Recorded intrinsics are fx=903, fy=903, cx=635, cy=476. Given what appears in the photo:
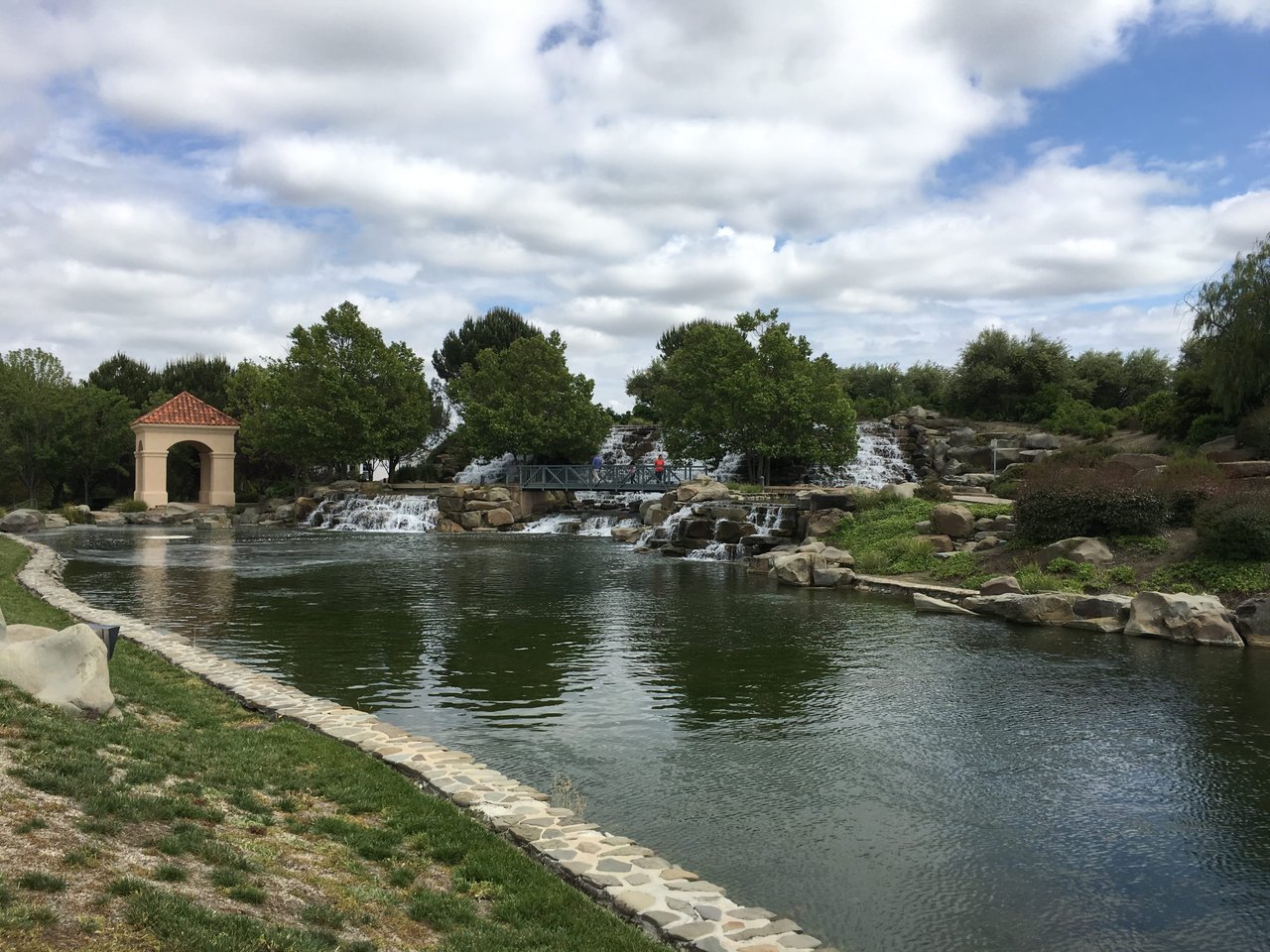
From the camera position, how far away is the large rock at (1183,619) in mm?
13625

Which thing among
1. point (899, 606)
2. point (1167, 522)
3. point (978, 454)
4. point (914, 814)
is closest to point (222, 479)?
point (978, 454)

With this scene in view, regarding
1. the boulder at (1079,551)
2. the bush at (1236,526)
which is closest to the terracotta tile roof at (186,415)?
the boulder at (1079,551)

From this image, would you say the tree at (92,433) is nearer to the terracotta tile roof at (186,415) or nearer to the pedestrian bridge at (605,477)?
the terracotta tile roof at (186,415)

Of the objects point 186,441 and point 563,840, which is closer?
point 563,840

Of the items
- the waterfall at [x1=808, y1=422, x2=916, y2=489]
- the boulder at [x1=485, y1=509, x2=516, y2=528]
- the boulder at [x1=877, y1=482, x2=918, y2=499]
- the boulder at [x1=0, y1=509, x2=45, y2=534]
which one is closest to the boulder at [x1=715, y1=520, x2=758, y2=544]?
the boulder at [x1=877, y1=482, x2=918, y2=499]

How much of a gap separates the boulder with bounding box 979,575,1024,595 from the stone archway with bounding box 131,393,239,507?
44.0 metres

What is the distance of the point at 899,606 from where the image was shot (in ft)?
57.3

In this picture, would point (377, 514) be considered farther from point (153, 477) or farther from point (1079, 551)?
point (1079, 551)

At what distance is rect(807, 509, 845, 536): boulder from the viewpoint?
1025 inches

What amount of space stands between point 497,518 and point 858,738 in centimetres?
3278

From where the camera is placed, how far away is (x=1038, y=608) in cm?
1562

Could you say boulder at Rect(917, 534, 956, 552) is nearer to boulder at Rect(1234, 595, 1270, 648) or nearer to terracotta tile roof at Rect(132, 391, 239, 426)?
boulder at Rect(1234, 595, 1270, 648)

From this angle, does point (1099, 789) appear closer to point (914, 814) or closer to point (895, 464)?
point (914, 814)

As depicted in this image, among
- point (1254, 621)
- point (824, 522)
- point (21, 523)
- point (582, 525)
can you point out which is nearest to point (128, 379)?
point (21, 523)
